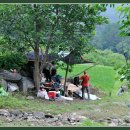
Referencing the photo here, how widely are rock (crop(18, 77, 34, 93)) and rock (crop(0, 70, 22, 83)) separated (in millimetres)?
178

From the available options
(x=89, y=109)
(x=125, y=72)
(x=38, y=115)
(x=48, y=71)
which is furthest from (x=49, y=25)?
(x=125, y=72)

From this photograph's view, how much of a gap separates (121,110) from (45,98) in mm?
2469

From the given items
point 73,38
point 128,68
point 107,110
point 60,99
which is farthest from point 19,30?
point 128,68

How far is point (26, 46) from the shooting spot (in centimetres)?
1221

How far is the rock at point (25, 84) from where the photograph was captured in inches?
481

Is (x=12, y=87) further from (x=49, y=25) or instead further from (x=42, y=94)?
(x=49, y=25)

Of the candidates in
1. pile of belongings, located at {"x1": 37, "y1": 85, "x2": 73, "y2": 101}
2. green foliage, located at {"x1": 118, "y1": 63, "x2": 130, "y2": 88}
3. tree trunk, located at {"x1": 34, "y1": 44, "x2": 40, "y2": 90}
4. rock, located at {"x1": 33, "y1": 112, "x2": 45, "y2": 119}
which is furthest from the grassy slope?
green foliage, located at {"x1": 118, "y1": 63, "x2": 130, "y2": 88}

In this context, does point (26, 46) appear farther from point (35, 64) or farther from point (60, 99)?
point (60, 99)

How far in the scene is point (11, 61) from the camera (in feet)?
42.0

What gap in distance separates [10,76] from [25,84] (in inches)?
22.1

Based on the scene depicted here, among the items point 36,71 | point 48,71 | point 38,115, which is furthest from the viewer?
point 48,71

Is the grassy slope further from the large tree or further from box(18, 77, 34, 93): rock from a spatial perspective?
the large tree

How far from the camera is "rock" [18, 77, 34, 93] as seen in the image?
12.2 m

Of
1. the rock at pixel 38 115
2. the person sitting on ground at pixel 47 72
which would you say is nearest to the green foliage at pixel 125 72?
the rock at pixel 38 115
